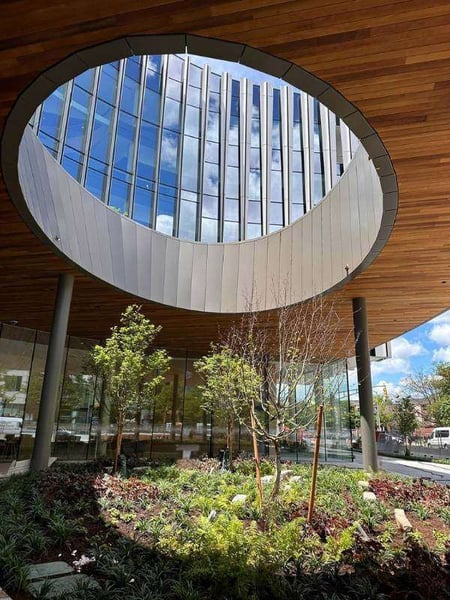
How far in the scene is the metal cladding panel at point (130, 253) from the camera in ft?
41.1

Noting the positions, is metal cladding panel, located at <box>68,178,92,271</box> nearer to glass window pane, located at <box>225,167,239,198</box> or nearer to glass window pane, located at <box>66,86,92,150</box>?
glass window pane, located at <box>66,86,92,150</box>

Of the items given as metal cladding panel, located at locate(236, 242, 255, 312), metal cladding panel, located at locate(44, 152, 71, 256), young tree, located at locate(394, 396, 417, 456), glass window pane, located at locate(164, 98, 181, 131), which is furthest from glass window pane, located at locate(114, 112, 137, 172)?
young tree, located at locate(394, 396, 417, 456)

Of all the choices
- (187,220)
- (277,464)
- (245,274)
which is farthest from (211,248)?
(187,220)

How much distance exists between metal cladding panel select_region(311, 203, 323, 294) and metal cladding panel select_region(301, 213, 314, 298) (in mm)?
128

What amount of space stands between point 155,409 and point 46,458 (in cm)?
1020

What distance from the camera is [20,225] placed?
29.1 feet

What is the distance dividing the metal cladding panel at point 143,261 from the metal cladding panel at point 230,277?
2528 millimetres

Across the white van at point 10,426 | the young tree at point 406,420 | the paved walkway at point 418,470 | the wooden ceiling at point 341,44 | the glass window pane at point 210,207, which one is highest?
the glass window pane at point 210,207

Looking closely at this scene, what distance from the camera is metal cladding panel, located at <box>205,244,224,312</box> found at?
46.6ft

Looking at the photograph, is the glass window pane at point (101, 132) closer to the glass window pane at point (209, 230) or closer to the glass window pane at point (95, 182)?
the glass window pane at point (95, 182)

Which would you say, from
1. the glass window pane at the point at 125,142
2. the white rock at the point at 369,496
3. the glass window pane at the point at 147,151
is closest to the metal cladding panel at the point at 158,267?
the white rock at the point at 369,496

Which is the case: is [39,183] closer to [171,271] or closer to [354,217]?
[171,271]

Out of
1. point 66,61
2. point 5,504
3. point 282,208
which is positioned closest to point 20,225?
point 66,61

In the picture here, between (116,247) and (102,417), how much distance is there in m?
10.6
